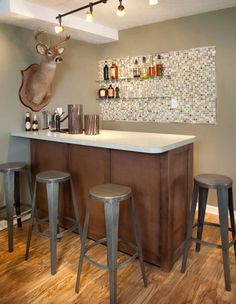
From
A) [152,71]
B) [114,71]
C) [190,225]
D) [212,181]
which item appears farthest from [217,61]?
[190,225]

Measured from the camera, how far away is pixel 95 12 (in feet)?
10.2

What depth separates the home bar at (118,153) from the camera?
206cm

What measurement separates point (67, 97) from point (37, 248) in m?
1.97

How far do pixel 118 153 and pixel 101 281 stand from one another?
102 centimetres

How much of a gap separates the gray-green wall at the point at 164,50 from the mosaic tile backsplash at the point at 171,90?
8cm

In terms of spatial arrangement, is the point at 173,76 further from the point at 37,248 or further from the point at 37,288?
the point at 37,288

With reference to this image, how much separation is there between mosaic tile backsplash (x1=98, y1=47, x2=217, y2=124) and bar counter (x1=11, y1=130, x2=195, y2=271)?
103 centimetres

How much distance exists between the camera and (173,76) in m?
3.46

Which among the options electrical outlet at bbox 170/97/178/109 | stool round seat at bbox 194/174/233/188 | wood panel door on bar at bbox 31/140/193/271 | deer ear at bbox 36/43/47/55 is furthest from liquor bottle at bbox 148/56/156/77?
stool round seat at bbox 194/174/233/188

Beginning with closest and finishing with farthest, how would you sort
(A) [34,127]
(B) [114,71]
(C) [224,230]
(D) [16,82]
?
(C) [224,230]
(D) [16,82]
(A) [34,127]
(B) [114,71]

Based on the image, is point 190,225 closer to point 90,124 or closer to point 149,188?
point 149,188

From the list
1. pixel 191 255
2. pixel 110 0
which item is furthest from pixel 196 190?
pixel 110 0

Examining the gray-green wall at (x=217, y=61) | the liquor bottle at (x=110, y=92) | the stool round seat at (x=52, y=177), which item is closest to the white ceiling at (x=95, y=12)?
the gray-green wall at (x=217, y=61)

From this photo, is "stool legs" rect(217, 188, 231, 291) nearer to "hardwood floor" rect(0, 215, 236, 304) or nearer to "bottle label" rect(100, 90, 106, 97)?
"hardwood floor" rect(0, 215, 236, 304)
